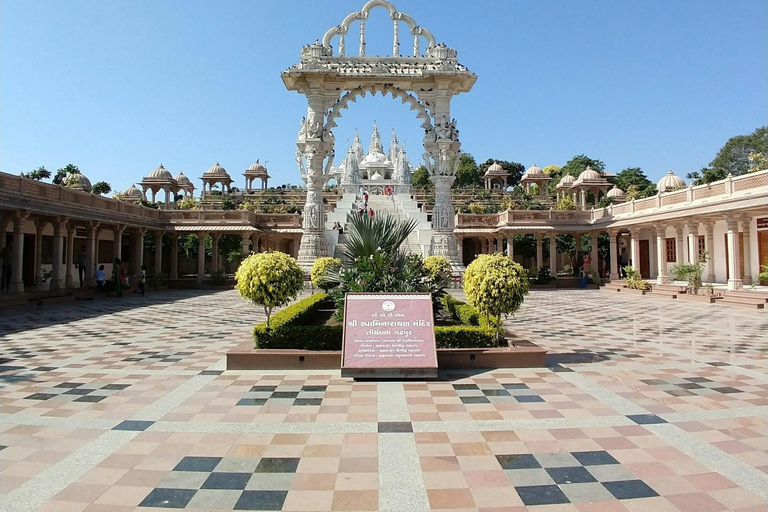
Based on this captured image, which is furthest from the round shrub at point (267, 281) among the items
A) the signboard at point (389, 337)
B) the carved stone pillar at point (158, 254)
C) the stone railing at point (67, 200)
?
the carved stone pillar at point (158, 254)

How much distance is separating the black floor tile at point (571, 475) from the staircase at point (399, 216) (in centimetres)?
1782

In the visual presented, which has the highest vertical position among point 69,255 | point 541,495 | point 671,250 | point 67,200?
point 67,200

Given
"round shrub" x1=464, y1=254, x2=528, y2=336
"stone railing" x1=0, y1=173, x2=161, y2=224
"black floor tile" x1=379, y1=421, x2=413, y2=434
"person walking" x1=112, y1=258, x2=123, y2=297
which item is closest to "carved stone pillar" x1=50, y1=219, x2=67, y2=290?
"stone railing" x1=0, y1=173, x2=161, y2=224

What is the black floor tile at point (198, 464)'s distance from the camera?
4020 millimetres

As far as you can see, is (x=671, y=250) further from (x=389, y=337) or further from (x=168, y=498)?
(x=168, y=498)

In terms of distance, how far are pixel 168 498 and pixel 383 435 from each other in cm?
196

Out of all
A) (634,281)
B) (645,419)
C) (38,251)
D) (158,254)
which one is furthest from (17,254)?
(634,281)

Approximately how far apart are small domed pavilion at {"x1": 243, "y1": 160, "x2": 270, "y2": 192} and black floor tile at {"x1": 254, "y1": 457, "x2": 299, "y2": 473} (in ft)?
200

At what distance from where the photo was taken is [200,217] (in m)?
28.4

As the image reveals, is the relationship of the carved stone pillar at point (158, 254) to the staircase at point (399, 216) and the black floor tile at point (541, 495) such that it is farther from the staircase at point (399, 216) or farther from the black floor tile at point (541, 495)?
the black floor tile at point (541, 495)

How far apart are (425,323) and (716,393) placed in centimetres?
376

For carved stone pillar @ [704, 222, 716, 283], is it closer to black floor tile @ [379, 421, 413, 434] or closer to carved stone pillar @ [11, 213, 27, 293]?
black floor tile @ [379, 421, 413, 434]

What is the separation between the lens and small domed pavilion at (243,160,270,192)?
62250mm

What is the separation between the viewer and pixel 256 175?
62.3 meters
